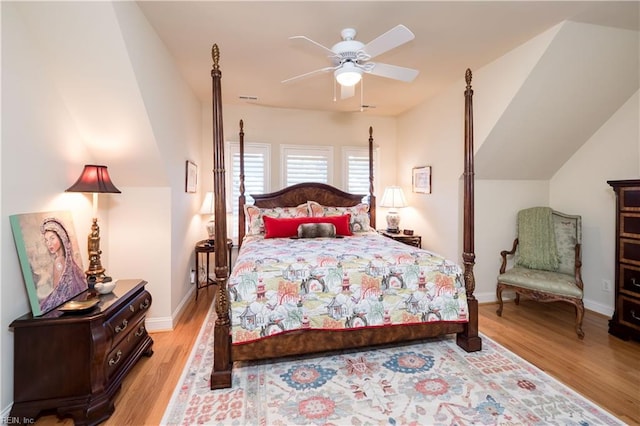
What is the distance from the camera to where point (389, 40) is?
6.85 feet

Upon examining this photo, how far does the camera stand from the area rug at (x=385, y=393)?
182cm

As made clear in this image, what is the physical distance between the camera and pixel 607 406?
1.90 m

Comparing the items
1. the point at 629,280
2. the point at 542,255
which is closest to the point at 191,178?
the point at 542,255

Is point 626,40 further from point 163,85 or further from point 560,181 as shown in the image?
point 163,85

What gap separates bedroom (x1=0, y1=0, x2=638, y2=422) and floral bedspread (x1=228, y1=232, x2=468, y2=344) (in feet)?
4.13

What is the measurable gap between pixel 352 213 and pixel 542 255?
236 centimetres

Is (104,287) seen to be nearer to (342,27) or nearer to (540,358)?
(342,27)

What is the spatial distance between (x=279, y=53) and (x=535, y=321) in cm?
394

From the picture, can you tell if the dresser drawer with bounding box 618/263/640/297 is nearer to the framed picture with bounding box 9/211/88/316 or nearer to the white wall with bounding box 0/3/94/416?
the framed picture with bounding box 9/211/88/316

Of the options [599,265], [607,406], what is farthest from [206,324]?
[599,265]

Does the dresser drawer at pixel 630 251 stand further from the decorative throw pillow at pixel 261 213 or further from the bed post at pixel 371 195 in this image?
the decorative throw pillow at pixel 261 213

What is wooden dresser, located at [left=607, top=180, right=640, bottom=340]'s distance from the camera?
270cm

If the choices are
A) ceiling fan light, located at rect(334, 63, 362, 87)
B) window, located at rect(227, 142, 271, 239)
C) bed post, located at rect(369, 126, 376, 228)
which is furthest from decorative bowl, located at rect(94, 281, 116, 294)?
bed post, located at rect(369, 126, 376, 228)

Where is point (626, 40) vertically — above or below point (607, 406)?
above
